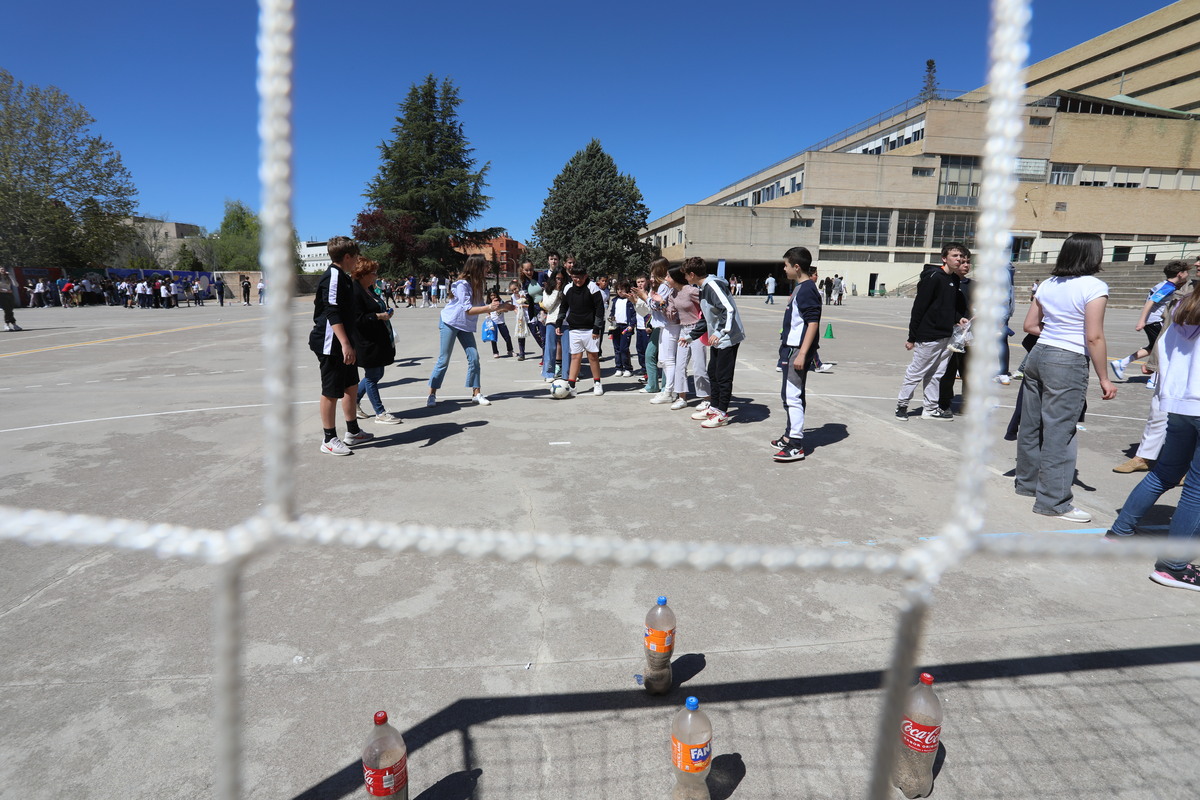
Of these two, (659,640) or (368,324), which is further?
(368,324)

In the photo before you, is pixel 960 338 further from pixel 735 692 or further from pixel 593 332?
A: pixel 735 692

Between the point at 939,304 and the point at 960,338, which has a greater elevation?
the point at 939,304

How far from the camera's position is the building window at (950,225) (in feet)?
174

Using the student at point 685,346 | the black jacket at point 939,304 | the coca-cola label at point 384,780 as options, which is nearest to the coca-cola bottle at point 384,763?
the coca-cola label at point 384,780

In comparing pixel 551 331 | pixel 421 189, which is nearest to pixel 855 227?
pixel 421 189

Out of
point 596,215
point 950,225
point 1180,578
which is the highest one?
point 950,225

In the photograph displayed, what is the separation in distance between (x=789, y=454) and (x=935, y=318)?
275cm

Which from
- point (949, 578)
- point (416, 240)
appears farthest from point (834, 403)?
point (416, 240)

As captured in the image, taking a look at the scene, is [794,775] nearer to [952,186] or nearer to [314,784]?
[314,784]

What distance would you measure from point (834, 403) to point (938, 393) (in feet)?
3.81

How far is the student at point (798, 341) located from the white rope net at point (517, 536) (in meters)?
3.86

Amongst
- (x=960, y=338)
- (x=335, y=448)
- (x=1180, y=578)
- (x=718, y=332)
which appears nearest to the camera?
(x=1180, y=578)

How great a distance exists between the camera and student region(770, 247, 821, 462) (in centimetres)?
499

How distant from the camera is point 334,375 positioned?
5.16 metres
